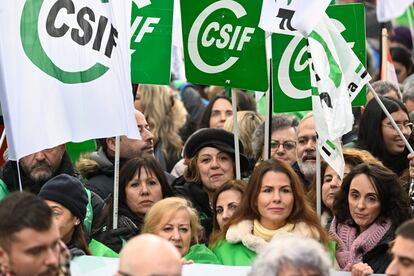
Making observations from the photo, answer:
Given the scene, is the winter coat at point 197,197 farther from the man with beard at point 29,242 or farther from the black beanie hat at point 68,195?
the man with beard at point 29,242

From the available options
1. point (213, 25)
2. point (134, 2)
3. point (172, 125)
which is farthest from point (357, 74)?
point (172, 125)

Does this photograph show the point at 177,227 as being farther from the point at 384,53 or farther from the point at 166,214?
the point at 384,53

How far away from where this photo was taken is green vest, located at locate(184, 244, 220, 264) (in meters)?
9.33

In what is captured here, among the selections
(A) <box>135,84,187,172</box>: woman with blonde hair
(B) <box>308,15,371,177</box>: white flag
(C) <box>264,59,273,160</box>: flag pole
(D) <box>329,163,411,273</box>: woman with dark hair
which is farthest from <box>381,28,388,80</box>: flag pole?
(D) <box>329,163,411,273</box>: woman with dark hair

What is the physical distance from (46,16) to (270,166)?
5.67ft

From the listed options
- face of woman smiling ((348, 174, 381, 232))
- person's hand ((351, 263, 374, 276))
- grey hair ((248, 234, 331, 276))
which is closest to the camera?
grey hair ((248, 234, 331, 276))

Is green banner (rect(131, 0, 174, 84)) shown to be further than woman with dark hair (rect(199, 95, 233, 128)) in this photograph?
No

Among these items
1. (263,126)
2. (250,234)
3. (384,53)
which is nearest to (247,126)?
(263,126)

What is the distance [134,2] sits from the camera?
36.8ft

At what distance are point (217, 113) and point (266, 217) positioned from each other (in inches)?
172

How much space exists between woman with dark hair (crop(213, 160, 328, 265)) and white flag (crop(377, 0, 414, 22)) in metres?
5.17

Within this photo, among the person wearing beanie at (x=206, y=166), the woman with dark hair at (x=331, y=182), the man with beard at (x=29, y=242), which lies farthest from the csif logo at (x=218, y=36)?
the man with beard at (x=29, y=242)

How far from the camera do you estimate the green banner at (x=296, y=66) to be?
36.4ft

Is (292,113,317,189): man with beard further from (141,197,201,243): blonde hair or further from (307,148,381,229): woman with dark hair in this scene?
(141,197,201,243): blonde hair
